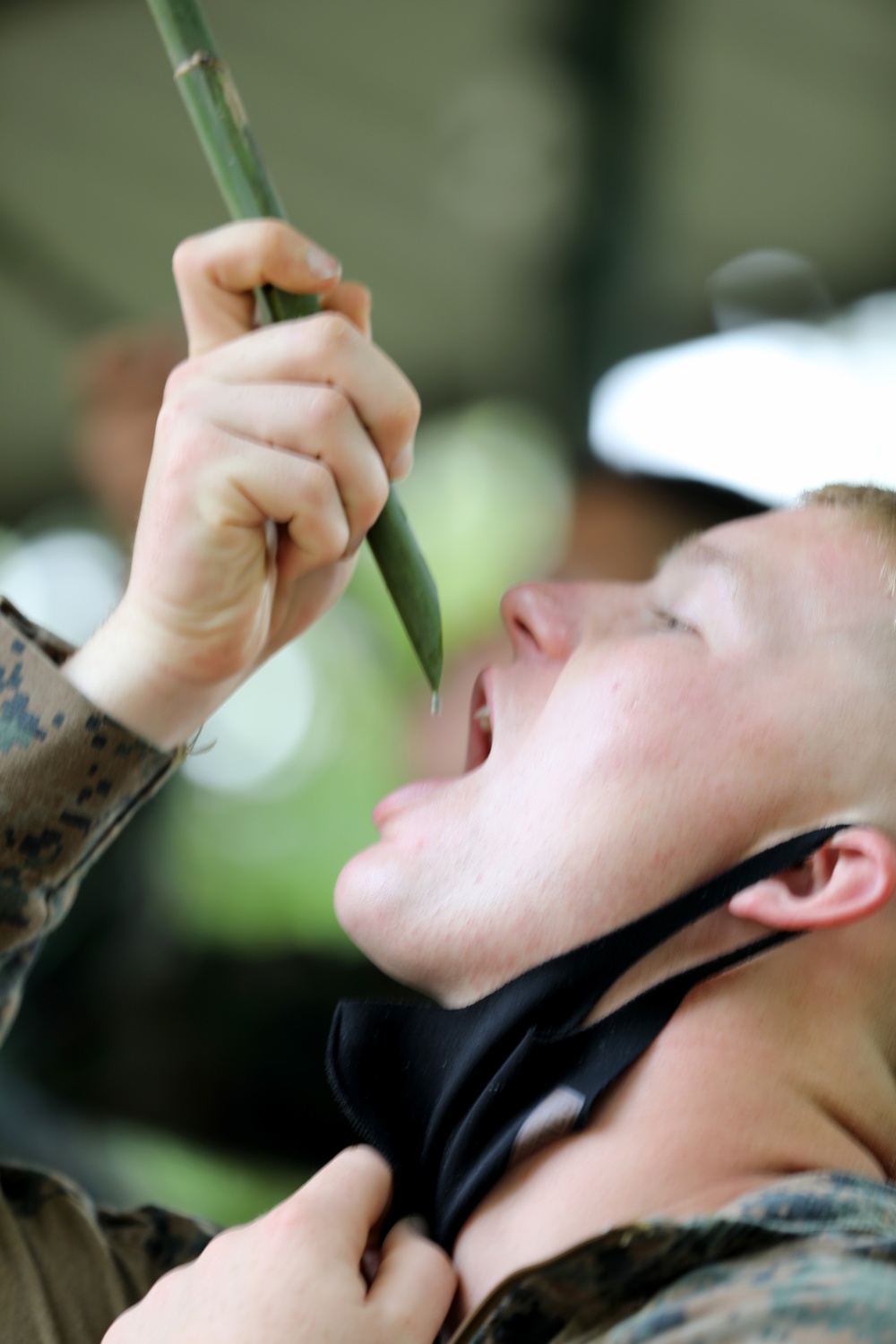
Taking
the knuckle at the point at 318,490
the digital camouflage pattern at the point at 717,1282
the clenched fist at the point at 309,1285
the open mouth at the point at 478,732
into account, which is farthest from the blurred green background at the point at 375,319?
the digital camouflage pattern at the point at 717,1282

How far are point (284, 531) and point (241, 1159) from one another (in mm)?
2580

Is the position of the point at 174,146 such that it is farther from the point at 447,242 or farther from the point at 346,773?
the point at 346,773

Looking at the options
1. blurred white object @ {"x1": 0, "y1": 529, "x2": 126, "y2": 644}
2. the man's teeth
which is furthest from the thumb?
blurred white object @ {"x1": 0, "y1": 529, "x2": 126, "y2": 644}

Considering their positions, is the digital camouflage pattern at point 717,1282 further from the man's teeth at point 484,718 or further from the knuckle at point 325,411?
the knuckle at point 325,411

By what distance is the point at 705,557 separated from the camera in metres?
0.96

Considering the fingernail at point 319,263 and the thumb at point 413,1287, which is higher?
the fingernail at point 319,263

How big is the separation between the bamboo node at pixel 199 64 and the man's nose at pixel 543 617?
49cm

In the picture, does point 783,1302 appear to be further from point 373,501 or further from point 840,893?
point 373,501

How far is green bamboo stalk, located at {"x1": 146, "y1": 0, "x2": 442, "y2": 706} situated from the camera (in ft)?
2.65

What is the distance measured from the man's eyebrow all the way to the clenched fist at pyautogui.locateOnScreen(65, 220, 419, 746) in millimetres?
264

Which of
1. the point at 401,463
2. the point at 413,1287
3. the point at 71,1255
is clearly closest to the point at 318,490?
the point at 401,463

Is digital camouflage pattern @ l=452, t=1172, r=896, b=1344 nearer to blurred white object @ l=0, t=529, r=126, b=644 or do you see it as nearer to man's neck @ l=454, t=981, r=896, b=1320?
man's neck @ l=454, t=981, r=896, b=1320

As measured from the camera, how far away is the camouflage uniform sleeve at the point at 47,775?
901mm

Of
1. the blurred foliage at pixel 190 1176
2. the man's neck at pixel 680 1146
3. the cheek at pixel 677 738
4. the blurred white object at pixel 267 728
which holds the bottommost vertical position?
the blurred foliage at pixel 190 1176
